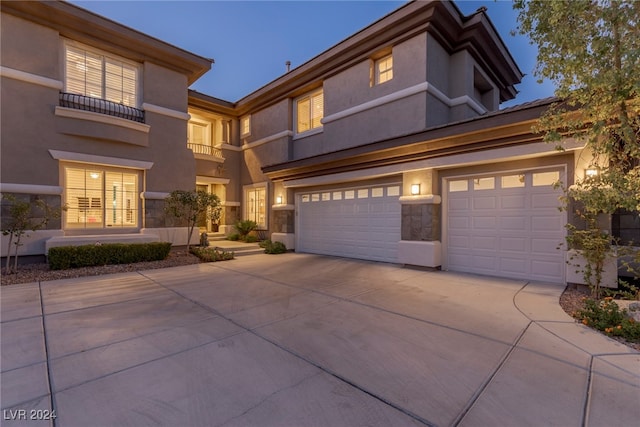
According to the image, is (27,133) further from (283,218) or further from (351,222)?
(351,222)

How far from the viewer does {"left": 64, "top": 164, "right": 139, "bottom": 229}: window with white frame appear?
8391 mm

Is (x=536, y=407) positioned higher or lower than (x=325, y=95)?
lower

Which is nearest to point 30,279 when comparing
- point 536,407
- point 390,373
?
point 390,373

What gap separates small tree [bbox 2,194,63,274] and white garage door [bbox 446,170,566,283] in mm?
10401

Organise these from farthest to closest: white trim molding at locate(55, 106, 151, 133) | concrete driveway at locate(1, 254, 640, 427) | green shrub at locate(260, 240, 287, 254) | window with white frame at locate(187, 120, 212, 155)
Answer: window with white frame at locate(187, 120, 212, 155) < green shrub at locate(260, 240, 287, 254) < white trim molding at locate(55, 106, 151, 133) < concrete driveway at locate(1, 254, 640, 427)

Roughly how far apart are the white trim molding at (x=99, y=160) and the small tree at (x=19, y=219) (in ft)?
4.41

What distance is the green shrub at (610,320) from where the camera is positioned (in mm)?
3441

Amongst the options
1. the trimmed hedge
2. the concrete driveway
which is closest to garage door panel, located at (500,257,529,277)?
the concrete driveway

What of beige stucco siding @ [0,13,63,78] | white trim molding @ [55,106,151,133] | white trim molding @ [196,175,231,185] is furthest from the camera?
white trim molding @ [196,175,231,185]

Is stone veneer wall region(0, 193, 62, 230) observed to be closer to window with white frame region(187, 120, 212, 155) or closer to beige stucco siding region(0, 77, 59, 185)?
beige stucco siding region(0, 77, 59, 185)

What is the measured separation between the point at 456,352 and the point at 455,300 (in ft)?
6.71

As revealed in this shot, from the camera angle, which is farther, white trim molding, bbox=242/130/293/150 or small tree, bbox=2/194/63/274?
white trim molding, bbox=242/130/293/150

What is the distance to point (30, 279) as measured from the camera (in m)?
6.31

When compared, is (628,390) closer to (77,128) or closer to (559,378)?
(559,378)
